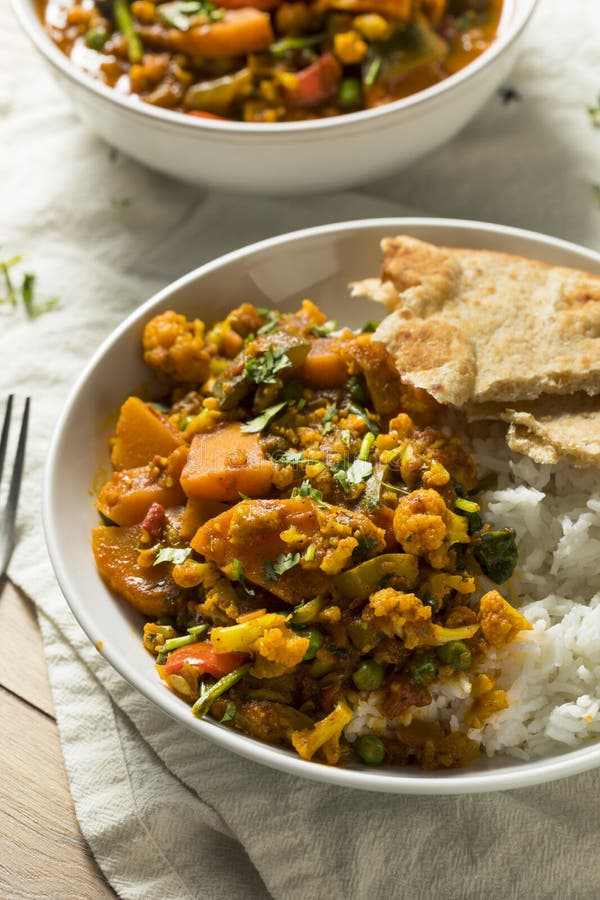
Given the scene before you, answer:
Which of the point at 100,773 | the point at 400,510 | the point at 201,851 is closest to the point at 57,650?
the point at 100,773

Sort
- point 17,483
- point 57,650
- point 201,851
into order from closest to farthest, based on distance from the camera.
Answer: point 201,851 → point 57,650 → point 17,483

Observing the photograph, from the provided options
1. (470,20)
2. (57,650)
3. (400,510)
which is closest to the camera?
(400,510)

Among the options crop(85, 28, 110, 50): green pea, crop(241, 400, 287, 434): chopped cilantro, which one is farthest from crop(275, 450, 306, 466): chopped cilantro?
crop(85, 28, 110, 50): green pea

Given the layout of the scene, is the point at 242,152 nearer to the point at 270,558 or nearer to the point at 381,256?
the point at 381,256

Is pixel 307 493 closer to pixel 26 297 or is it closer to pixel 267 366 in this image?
pixel 267 366

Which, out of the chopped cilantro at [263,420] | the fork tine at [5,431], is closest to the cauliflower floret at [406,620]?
the chopped cilantro at [263,420]

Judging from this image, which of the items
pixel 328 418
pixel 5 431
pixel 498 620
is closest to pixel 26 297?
pixel 5 431

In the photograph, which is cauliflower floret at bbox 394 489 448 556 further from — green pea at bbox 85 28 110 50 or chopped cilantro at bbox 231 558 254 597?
green pea at bbox 85 28 110 50
